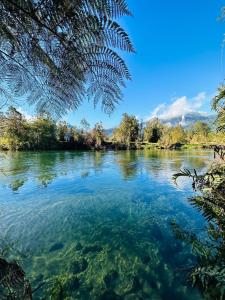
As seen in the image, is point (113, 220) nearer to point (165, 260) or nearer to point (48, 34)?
point (165, 260)

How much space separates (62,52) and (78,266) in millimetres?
4796

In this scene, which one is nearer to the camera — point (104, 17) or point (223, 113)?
point (104, 17)

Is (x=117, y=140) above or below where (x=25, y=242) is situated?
above

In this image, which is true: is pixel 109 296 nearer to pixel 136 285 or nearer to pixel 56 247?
pixel 136 285

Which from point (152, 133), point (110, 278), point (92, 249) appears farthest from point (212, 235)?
point (152, 133)

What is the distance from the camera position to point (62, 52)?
1.25 metres

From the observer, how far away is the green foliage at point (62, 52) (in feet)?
3.47

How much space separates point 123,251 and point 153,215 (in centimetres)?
299

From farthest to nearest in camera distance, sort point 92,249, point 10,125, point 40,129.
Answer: point 40,129, point 92,249, point 10,125

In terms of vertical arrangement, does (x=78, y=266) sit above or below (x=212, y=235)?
below

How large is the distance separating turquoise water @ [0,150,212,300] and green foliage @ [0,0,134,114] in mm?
786

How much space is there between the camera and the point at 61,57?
127 centimetres

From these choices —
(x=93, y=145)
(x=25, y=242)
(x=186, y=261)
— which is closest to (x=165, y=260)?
(x=186, y=261)

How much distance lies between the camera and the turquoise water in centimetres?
406
